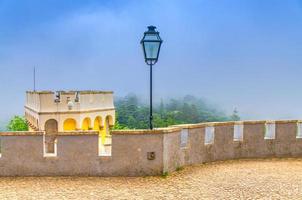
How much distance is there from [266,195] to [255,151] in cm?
460

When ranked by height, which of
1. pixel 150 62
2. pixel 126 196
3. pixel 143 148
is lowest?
→ pixel 126 196

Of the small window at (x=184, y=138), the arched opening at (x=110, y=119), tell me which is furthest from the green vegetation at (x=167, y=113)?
the small window at (x=184, y=138)

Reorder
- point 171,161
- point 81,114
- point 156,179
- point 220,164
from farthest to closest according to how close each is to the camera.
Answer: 1. point 81,114
2. point 220,164
3. point 171,161
4. point 156,179

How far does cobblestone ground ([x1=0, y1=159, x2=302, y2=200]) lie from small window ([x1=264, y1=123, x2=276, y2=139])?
2.08 metres

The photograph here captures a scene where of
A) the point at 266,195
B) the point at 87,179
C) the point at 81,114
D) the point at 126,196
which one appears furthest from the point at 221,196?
the point at 81,114

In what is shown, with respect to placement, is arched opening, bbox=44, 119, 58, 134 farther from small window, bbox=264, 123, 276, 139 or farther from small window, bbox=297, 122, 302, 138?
small window, bbox=297, 122, 302, 138

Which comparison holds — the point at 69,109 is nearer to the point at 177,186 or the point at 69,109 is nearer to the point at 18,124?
the point at 18,124

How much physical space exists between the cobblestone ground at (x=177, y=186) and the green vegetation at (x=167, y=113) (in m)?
58.6

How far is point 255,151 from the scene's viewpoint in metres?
13.4

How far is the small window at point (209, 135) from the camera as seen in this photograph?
12.4 metres

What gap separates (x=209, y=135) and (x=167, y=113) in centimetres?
8005

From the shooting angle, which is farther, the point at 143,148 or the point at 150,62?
the point at 150,62

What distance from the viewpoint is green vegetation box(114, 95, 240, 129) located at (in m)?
77.1

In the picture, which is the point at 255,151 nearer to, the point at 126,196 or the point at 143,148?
→ the point at 143,148
